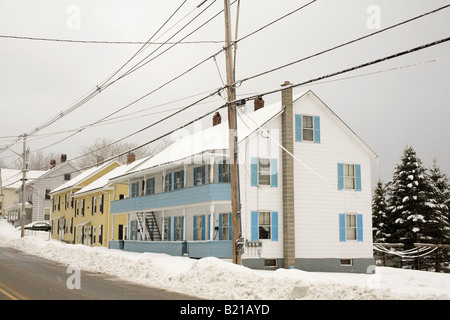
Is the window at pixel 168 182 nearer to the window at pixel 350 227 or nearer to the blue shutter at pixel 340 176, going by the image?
the blue shutter at pixel 340 176

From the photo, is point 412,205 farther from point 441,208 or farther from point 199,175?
point 199,175

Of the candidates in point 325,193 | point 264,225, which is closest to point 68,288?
point 264,225

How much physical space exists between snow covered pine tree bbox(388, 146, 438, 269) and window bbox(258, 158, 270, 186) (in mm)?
19350

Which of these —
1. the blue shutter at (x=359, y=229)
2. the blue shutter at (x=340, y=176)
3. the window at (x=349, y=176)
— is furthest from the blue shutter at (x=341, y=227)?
the window at (x=349, y=176)

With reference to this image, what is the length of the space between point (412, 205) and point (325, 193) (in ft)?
55.4

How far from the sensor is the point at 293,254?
28.7 m

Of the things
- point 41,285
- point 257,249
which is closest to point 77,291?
point 41,285

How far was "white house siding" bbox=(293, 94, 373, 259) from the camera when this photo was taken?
29.7 meters

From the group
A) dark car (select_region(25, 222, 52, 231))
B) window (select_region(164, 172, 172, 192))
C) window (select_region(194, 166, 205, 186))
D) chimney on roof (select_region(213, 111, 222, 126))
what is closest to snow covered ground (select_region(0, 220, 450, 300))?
window (select_region(194, 166, 205, 186))

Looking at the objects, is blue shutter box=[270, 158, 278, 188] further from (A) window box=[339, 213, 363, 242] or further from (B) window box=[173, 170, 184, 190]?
(B) window box=[173, 170, 184, 190]

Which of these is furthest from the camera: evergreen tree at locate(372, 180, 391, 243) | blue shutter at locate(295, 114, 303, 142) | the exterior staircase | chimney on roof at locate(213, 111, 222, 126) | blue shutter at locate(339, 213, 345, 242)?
evergreen tree at locate(372, 180, 391, 243)

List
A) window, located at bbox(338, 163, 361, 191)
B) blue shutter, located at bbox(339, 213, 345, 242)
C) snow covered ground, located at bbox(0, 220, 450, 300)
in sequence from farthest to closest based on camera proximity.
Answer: window, located at bbox(338, 163, 361, 191) < blue shutter, located at bbox(339, 213, 345, 242) < snow covered ground, located at bbox(0, 220, 450, 300)

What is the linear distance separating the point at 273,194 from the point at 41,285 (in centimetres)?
1684
